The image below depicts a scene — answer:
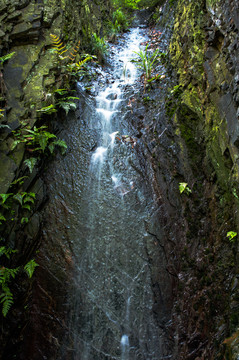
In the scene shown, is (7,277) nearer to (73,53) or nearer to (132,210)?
(132,210)

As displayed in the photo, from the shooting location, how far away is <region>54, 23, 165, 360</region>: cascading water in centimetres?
380

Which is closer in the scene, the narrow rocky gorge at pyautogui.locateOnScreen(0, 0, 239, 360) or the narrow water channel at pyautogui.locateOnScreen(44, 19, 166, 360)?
the narrow rocky gorge at pyautogui.locateOnScreen(0, 0, 239, 360)

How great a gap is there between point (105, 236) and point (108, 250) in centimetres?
28

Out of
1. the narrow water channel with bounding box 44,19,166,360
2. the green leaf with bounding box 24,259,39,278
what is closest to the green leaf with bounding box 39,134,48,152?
the narrow water channel with bounding box 44,19,166,360

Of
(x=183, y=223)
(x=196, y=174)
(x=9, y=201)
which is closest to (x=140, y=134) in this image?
(x=196, y=174)

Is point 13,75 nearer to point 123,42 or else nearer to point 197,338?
point 197,338

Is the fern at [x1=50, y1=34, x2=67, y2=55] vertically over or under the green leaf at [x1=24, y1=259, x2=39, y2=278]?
over

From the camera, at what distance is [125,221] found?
15.6ft

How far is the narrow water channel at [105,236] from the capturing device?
381 cm

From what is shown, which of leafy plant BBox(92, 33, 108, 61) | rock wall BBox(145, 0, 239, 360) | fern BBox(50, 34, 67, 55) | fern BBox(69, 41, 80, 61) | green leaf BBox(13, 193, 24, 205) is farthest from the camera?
leafy plant BBox(92, 33, 108, 61)

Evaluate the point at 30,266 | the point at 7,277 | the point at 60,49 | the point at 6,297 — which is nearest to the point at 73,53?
the point at 60,49

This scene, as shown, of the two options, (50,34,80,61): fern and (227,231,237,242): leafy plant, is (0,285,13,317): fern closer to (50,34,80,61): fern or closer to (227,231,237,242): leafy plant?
(227,231,237,242): leafy plant

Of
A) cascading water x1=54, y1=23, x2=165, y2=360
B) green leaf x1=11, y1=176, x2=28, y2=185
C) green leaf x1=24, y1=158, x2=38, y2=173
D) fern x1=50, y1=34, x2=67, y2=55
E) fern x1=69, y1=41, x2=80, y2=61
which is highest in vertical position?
fern x1=50, y1=34, x2=67, y2=55

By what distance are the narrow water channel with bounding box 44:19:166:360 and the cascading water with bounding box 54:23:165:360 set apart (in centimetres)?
1
